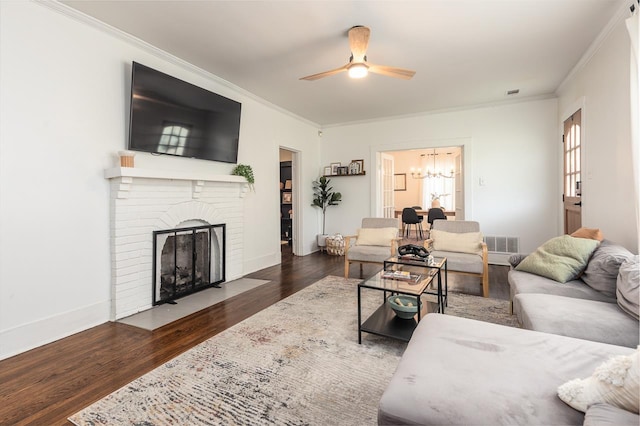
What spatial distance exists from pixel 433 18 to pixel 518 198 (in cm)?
354

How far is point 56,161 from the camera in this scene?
2.50 metres

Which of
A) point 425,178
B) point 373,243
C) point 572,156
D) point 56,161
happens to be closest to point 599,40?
point 572,156

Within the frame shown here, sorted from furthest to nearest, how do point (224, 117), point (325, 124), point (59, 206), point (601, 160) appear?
1. point (325, 124)
2. point (224, 117)
3. point (601, 160)
4. point (59, 206)

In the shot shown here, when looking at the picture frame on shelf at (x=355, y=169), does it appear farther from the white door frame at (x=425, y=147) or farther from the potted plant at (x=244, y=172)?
the potted plant at (x=244, y=172)

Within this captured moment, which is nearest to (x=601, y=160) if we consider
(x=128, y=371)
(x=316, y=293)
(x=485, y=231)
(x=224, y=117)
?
(x=485, y=231)

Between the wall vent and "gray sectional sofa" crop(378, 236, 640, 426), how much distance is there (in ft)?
10.6

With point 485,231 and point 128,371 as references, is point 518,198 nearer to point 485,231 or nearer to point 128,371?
point 485,231

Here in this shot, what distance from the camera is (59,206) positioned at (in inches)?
99.1

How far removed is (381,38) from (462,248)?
263cm

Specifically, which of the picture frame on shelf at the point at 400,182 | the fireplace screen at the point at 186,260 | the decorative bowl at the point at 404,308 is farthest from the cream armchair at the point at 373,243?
the picture frame on shelf at the point at 400,182

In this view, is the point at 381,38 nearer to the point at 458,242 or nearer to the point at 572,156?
the point at 458,242

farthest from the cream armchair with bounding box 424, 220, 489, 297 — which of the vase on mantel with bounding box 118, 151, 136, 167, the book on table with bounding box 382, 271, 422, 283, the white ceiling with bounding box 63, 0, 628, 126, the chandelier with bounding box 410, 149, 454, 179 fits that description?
the chandelier with bounding box 410, 149, 454, 179

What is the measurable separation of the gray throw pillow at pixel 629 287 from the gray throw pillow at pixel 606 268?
13cm

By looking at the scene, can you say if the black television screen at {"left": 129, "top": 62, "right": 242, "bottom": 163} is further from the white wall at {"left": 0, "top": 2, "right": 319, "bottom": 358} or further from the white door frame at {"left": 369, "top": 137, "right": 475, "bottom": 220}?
Result: the white door frame at {"left": 369, "top": 137, "right": 475, "bottom": 220}
